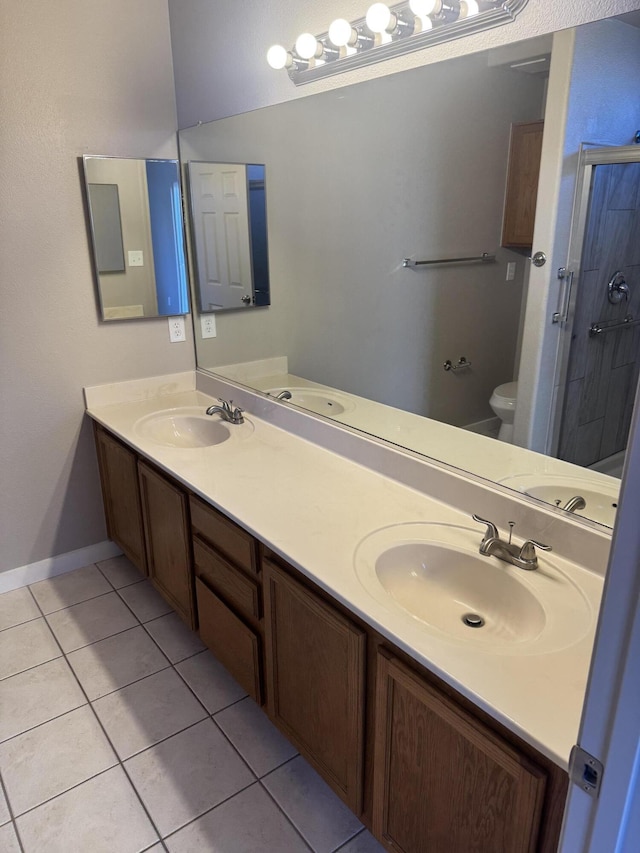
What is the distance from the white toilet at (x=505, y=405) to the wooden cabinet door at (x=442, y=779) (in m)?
0.64

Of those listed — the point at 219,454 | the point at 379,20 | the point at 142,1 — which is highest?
the point at 142,1

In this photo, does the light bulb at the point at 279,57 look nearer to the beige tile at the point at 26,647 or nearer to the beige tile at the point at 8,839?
the beige tile at the point at 26,647

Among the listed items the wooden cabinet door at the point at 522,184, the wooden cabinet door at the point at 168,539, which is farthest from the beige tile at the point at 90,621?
the wooden cabinet door at the point at 522,184

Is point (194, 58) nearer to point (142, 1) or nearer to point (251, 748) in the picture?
point (142, 1)

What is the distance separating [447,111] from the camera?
1519 millimetres

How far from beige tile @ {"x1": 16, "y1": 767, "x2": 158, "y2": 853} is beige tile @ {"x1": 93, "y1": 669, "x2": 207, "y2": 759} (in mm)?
131

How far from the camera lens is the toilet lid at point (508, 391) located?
4.84 feet

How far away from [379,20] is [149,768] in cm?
218

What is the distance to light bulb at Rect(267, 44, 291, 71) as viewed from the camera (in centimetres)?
195

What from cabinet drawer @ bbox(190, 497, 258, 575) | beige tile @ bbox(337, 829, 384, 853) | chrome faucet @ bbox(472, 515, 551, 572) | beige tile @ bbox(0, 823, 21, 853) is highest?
chrome faucet @ bbox(472, 515, 551, 572)

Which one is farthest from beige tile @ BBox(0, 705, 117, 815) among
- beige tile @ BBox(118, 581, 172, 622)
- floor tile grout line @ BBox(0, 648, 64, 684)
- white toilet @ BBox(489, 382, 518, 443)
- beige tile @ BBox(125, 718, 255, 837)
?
white toilet @ BBox(489, 382, 518, 443)

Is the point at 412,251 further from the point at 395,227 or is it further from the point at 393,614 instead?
the point at 393,614

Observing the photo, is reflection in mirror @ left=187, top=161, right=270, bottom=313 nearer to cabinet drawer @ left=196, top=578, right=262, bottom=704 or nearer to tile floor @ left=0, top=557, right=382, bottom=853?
cabinet drawer @ left=196, top=578, right=262, bottom=704

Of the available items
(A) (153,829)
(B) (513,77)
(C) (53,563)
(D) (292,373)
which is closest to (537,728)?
Result: (A) (153,829)
